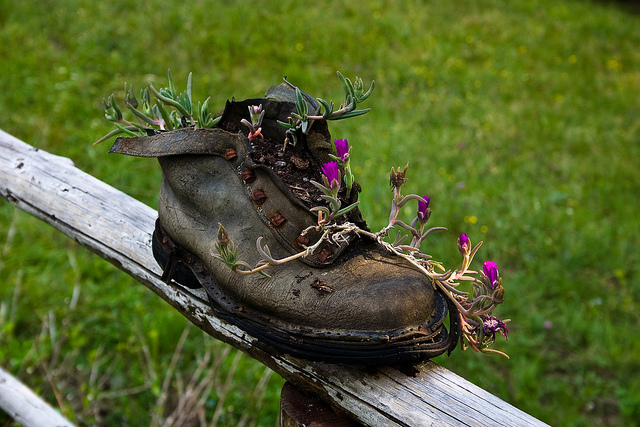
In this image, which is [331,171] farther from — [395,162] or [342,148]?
[395,162]

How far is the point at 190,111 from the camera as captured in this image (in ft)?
3.89

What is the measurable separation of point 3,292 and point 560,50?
225 inches

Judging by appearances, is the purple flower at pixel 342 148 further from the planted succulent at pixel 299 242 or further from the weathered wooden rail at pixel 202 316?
the weathered wooden rail at pixel 202 316

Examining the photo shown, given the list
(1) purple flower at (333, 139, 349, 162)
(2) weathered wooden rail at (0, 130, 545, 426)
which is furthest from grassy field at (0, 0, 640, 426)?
(1) purple flower at (333, 139, 349, 162)

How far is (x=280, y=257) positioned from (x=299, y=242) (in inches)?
1.9

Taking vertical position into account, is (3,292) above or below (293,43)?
below

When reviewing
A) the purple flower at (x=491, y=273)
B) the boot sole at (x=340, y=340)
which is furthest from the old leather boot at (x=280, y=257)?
the purple flower at (x=491, y=273)

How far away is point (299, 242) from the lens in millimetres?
1033

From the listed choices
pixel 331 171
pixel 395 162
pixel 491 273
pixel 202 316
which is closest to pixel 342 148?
pixel 331 171

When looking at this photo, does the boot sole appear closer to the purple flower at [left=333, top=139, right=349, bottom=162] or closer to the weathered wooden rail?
the weathered wooden rail

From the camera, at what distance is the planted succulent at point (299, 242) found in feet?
3.11

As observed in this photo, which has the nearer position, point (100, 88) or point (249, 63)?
point (100, 88)

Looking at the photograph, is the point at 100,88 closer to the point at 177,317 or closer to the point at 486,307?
the point at 177,317

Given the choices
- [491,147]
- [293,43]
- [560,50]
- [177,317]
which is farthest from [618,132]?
[177,317]
